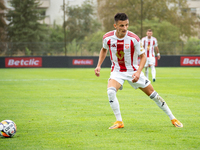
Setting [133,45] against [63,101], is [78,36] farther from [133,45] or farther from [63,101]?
[133,45]

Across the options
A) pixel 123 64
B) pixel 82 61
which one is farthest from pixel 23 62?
pixel 123 64

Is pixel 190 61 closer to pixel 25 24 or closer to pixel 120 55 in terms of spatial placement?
pixel 25 24

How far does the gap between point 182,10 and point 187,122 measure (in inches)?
1656

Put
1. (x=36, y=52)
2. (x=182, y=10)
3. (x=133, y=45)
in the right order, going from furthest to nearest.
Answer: (x=182, y=10) < (x=36, y=52) < (x=133, y=45)

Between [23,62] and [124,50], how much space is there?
25807 millimetres

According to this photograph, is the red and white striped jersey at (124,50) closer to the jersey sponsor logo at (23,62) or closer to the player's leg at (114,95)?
the player's leg at (114,95)

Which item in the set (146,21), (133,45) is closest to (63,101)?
(133,45)

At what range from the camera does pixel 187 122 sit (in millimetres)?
6383

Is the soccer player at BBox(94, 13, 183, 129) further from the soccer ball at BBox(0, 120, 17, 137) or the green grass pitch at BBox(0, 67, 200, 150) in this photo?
the soccer ball at BBox(0, 120, 17, 137)

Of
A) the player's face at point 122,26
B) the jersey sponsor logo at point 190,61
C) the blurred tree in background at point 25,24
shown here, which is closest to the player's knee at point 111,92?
the player's face at point 122,26

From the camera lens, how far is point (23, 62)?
3061 centimetres

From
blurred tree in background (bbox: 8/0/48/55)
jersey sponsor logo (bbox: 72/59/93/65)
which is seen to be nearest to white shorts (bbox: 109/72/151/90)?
jersey sponsor logo (bbox: 72/59/93/65)

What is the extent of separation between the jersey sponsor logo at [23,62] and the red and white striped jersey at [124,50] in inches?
998

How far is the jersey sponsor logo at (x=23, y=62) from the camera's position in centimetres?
3036
